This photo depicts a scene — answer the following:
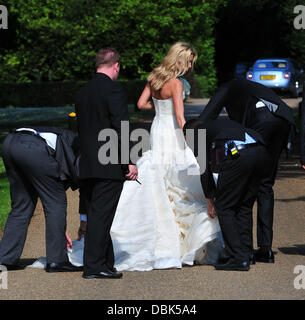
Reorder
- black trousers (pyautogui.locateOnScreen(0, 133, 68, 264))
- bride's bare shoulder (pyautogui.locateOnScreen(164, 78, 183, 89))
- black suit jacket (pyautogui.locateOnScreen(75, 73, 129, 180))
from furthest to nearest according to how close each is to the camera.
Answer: bride's bare shoulder (pyautogui.locateOnScreen(164, 78, 183, 89)) < black trousers (pyautogui.locateOnScreen(0, 133, 68, 264)) < black suit jacket (pyautogui.locateOnScreen(75, 73, 129, 180))

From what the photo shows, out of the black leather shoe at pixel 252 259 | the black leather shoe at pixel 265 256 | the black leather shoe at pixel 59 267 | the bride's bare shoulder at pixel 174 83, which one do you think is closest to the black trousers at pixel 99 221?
the black leather shoe at pixel 59 267

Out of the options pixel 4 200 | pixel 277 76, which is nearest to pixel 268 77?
pixel 277 76

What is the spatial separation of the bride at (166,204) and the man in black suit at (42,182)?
1.32 ft

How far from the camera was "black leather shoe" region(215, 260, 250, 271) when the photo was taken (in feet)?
21.3

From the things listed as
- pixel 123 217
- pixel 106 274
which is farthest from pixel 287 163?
pixel 106 274

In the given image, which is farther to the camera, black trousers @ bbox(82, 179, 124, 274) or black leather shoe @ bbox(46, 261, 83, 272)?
black leather shoe @ bbox(46, 261, 83, 272)

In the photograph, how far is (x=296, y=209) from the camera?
9805 millimetres

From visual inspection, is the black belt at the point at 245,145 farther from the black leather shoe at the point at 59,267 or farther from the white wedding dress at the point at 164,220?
the black leather shoe at the point at 59,267

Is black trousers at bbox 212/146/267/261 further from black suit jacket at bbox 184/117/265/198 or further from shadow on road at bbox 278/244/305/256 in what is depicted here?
shadow on road at bbox 278/244/305/256

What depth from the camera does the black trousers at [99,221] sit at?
20.4 feet

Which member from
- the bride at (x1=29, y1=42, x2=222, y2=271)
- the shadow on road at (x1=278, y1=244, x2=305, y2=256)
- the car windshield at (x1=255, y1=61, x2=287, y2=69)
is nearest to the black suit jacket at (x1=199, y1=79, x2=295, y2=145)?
the bride at (x1=29, y1=42, x2=222, y2=271)

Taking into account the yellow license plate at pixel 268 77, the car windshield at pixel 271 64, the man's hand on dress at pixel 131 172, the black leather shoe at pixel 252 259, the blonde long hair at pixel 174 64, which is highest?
the blonde long hair at pixel 174 64

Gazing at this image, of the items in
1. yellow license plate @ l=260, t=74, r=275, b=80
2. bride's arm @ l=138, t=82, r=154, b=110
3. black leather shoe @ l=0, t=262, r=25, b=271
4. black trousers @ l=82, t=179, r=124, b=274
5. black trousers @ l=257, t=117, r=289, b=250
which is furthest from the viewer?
yellow license plate @ l=260, t=74, r=275, b=80

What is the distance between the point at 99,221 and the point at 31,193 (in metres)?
0.72
